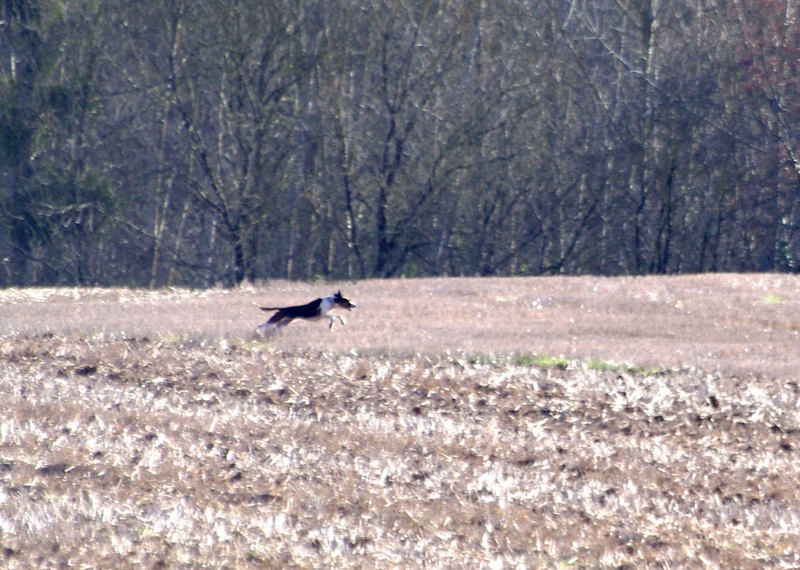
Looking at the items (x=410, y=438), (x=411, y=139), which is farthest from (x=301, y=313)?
(x=411, y=139)

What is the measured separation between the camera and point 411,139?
33750 mm

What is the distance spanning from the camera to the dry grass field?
6535mm

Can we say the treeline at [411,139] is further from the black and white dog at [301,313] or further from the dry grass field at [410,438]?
the black and white dog at [301,313]

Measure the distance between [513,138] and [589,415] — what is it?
24036mm

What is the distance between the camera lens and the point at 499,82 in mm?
33812

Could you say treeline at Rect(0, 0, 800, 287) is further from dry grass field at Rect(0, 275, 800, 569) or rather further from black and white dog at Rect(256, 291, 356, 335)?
black and white dog at Rect(256, 291, 356, 335)

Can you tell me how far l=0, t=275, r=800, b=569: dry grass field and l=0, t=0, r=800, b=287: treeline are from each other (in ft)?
49.8

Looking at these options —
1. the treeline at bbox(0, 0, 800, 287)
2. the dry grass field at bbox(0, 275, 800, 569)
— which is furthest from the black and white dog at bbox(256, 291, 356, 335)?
the treeline at bbox(0, 0, 800, 287)

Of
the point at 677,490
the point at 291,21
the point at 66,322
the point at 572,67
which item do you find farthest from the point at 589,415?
the point at 572,67

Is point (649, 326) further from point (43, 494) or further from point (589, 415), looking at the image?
point (43, 494)

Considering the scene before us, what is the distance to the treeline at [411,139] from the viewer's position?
3288cm

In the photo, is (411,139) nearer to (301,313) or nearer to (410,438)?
(301,313)

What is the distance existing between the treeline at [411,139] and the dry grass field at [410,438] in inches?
597

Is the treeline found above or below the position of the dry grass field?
above
